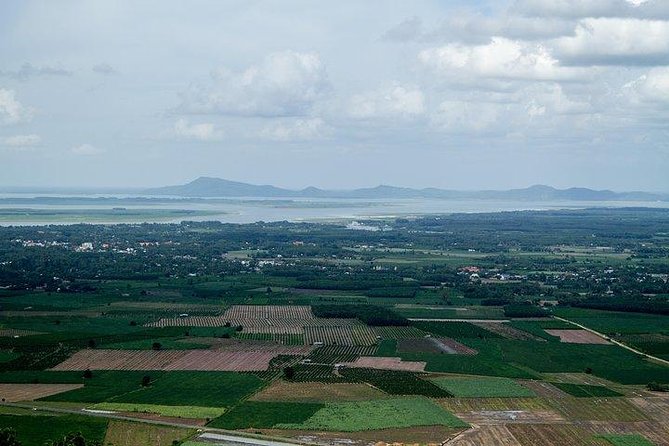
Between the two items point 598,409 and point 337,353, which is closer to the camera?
point 598,409

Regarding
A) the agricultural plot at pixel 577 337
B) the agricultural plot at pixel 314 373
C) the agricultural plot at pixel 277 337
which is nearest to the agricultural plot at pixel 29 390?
the agricultural plot at pixel 314 373

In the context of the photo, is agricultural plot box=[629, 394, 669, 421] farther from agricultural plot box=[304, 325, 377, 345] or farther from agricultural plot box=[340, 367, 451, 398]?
agricultural plot box=[304, 325, 377, 345]

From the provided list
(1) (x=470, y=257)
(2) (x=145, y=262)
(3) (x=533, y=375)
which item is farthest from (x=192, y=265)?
(3) (x=533, y=375)

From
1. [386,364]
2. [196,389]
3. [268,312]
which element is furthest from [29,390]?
[268,312]

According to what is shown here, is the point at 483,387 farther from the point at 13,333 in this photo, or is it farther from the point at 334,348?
the point at 13,333

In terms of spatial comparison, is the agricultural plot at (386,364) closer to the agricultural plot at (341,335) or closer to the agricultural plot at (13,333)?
the agricultural plot at (341,335)

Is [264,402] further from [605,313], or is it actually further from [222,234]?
[222,234]

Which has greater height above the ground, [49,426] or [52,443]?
[52,443]
